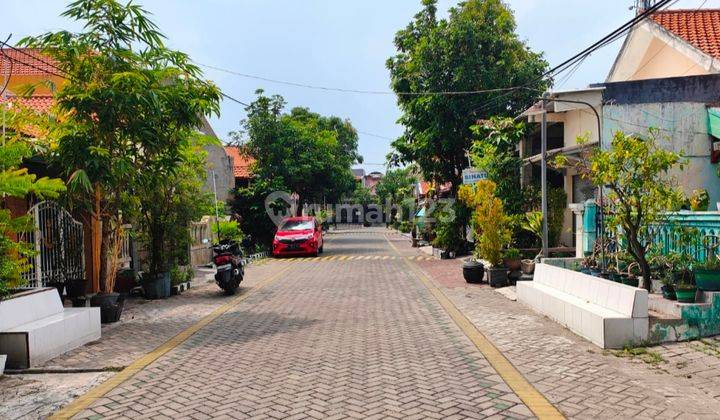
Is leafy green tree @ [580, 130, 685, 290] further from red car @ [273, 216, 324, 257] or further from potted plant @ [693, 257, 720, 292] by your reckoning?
red car @ [273, 216, 324, 257]

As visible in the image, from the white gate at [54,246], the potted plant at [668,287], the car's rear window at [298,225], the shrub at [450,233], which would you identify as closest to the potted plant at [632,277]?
the potted plant at [668,287]

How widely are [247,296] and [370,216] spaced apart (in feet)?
219

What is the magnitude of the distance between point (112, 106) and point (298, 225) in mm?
16240

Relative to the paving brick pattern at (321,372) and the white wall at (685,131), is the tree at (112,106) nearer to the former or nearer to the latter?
the paving brick pattern at (321,372)

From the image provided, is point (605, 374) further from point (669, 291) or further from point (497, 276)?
point (497, 276)

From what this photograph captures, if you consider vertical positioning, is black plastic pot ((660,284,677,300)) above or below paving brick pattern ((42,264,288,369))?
above

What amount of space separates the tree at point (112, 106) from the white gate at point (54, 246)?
1.66 m

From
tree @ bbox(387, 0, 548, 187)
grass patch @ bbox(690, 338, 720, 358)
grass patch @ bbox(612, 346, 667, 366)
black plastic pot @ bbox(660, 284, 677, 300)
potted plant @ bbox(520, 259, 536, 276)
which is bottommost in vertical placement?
grass patch @ bbox(612, 346, 667, 366)

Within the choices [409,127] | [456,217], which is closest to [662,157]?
[456,217]

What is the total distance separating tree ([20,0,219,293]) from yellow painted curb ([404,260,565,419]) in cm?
550

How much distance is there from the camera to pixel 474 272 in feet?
45.4

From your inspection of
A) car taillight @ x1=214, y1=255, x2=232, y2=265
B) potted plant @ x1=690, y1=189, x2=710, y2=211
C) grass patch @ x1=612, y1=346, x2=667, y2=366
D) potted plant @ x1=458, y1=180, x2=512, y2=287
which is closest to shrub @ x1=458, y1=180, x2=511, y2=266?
potted plant @ x1=458, y1=180, x2=512, y2=287

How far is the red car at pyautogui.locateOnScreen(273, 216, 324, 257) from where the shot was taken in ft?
76.5

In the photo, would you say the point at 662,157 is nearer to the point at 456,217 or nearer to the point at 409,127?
the point at 456,217
